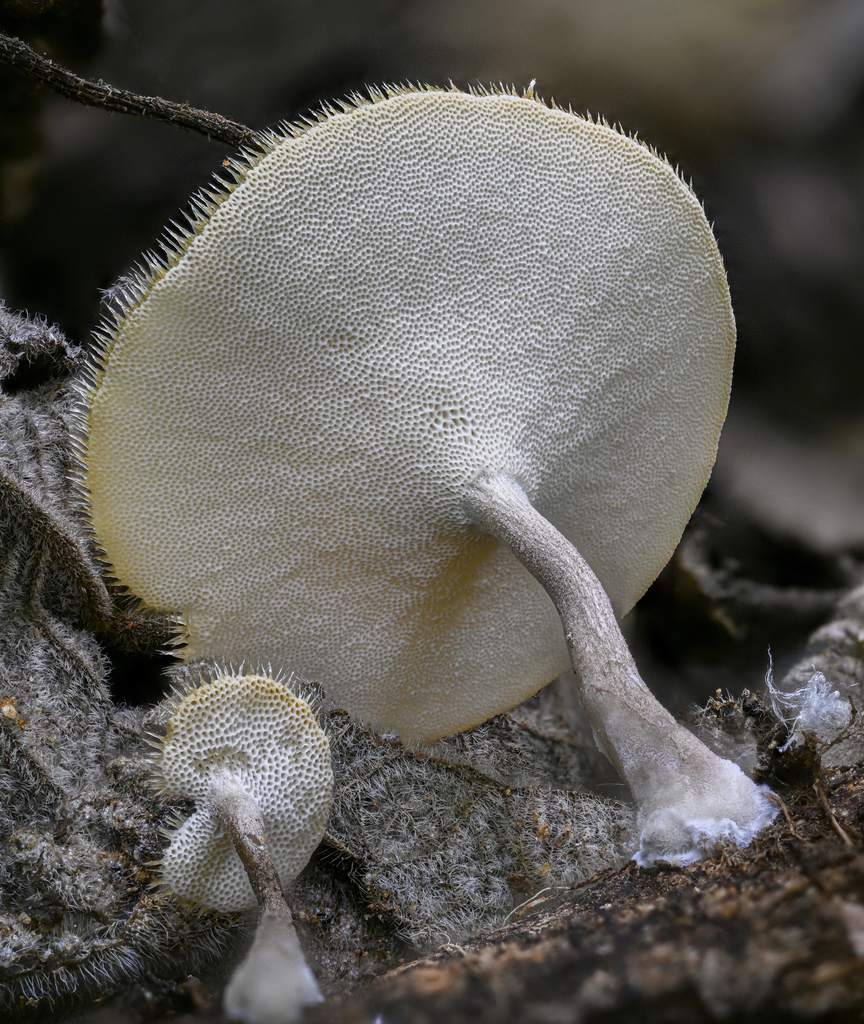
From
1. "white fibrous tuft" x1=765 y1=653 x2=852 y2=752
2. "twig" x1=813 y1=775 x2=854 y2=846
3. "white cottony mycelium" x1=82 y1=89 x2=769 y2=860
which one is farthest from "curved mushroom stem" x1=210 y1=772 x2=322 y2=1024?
"white fibrous tuft" x1=765 y1=653 x2=852 y2=752

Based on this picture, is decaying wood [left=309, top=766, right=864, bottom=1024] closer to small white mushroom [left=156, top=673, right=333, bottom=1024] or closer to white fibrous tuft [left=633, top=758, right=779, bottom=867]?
white fibrous tuft [left=633, top=758, right=779, bottom=867]

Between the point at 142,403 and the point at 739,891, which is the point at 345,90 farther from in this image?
the point at 739,891

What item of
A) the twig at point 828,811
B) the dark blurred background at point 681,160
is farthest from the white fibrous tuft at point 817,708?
the dark blurred background at point 681,160

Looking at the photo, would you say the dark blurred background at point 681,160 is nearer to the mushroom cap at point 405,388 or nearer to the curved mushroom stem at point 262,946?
the mushroom cap at point 405,388

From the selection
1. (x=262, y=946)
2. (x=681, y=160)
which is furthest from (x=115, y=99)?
(x=262, y=946)

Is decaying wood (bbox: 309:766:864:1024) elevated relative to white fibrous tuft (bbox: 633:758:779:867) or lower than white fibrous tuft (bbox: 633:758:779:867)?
elevated

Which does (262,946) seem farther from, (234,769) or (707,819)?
(707,819)

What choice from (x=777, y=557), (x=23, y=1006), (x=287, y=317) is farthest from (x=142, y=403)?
(x=777, y=557)
